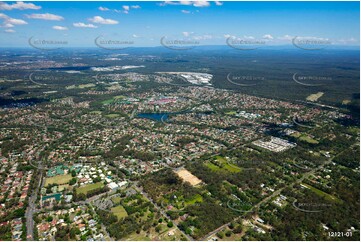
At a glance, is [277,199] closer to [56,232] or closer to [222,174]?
[222,174]

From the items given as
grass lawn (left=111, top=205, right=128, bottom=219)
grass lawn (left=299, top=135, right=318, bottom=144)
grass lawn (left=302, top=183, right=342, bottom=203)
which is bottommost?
grass lawn (left=302, top=183, right=342, bottom=203)

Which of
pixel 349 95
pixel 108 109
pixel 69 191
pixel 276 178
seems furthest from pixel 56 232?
pixel 349 95

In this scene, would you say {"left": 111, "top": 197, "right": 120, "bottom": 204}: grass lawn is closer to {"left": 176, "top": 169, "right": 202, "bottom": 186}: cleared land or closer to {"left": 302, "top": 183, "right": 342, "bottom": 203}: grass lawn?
{"left": 176, "top": 169, "right": 202, "bottom": 186}: cleared land

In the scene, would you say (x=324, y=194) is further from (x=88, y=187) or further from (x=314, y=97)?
(x=314, y=97)

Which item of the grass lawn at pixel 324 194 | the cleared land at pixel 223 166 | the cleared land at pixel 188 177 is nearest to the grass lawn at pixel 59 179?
the cleared land at pixel 188 177

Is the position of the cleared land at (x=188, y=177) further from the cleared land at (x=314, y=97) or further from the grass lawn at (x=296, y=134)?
the cleared land at (x=314, y=97)

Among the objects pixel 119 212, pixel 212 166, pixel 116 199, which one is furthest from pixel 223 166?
pixel 119 212

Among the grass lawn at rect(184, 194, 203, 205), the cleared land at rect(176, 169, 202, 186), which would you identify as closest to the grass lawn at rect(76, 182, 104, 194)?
the cleared land at rect(176, 169, 202, 186)

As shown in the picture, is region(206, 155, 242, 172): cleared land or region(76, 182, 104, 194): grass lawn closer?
region(76, 182, 104, 194): grass lawn
